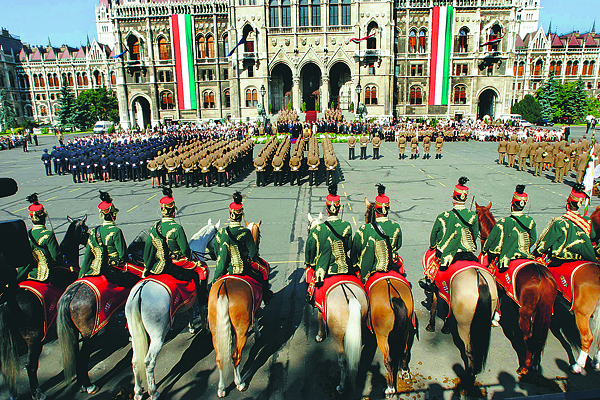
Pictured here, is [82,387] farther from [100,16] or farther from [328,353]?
[100,16]

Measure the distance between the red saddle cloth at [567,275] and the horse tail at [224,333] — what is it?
5227mm

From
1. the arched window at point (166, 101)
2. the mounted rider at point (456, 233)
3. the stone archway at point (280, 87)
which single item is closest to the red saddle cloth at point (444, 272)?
the mounted rider at point (456, 233)

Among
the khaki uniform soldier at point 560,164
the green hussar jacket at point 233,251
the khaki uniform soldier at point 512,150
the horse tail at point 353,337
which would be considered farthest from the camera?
the khaki uniform soldier at point 512,150

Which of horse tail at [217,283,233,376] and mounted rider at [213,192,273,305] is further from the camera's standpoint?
mounted rider at [213,192,273,305]

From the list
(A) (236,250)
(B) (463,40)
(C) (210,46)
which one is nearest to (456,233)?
(A) (236,250)

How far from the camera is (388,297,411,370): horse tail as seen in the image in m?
4.80

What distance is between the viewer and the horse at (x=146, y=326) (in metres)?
4.91

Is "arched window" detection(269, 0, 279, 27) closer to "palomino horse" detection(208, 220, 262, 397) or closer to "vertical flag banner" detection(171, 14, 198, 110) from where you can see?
"vertical flag banner" detection(171, 14, 198, 110)

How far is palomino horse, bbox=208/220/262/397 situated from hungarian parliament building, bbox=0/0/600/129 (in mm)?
46772

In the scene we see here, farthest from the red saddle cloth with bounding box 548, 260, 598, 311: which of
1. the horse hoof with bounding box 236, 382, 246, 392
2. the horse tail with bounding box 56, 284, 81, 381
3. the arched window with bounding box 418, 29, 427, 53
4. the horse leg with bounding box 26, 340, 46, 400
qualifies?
the arched window with bounding box 418, 29, 427, 53

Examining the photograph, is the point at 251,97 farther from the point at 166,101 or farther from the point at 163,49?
the point at 163,49

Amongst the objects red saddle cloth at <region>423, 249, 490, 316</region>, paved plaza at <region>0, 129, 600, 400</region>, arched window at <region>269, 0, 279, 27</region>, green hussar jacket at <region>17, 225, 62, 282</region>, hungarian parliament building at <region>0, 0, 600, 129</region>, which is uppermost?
arched window at <region>269, 0, 279, 27</region>

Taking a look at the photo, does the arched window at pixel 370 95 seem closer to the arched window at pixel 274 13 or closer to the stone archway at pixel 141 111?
the arched window at pixel 274 13

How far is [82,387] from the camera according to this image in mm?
5230
